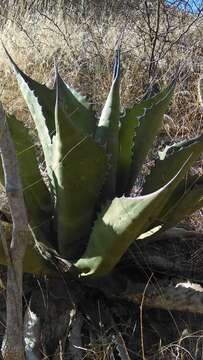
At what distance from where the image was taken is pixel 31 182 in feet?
7.39

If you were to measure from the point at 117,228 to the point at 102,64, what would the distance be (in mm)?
2582

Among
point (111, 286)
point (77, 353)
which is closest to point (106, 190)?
point (111, 286)

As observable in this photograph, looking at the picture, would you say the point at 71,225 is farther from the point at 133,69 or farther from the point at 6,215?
the point at 133,69

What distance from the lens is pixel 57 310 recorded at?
2.24 m

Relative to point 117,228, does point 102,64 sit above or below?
above

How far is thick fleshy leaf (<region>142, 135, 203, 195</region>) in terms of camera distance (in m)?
2.19

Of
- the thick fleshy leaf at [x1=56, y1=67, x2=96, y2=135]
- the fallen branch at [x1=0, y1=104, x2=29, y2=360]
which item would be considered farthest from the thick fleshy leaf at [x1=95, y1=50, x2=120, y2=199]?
the fallen branch at [x1=0, y1=104, x2=29, y2=360]

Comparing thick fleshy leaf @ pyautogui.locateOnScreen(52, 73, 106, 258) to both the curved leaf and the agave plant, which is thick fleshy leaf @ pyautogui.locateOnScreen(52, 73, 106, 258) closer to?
the agave plant

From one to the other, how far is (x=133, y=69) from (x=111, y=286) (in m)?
2.29

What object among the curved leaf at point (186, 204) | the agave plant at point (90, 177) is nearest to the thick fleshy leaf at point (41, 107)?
the agave plant at point (90, 177)

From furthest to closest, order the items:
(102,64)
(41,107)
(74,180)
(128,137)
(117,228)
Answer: (102,64) < (128,137) < (41,107) < (74,180) < (117,228)

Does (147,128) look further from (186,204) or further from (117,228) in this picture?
(117,228)

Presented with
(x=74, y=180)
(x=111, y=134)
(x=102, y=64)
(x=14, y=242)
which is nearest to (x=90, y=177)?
(x=74, y=180)

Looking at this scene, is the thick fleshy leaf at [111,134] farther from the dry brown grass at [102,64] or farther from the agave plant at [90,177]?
the dry brown grass at [102,64]
